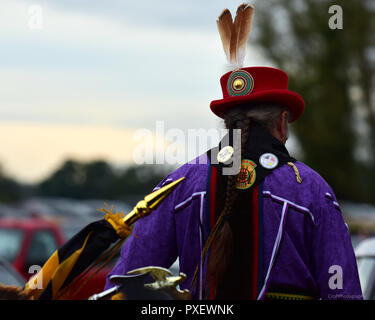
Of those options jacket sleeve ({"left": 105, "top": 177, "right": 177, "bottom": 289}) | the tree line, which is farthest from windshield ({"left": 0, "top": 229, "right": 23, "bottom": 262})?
the tree line

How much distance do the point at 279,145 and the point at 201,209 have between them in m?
0.41

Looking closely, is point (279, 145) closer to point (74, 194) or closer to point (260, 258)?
point (260, 258)

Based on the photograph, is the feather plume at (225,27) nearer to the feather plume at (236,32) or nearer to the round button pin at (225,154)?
the feather plume at (236,32)

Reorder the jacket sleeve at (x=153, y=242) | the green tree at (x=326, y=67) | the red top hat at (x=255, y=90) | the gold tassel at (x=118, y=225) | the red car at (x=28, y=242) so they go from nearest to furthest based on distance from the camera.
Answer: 1. the gold tassel at (x=118, y=225)
2. the jacket sleeve at (x=153, y=242)
3. the red top hat at (x=255, y=90)
4. the red car at (x=28, y=242)
5. the green tree at (x=326, y=67)

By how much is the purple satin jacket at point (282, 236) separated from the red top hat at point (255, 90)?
28 cm

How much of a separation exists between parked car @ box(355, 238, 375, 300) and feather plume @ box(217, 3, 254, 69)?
Answer: 2.32m

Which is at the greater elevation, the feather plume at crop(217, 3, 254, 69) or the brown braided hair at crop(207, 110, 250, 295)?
the feather plume at crop(217, 3, 254, 69)

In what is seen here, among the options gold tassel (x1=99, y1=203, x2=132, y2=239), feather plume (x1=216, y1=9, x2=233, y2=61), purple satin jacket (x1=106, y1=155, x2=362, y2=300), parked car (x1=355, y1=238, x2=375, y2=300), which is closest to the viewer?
gold tassel (x1=99, y1=203, x2=132, y2=239)

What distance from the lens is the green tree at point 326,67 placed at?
2653 centimetres

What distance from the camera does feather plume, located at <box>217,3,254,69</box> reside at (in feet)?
9.58

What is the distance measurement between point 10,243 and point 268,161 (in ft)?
20.5

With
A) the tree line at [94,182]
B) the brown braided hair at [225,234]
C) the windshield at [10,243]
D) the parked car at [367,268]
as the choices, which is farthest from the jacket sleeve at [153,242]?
the tree line at [94,182]

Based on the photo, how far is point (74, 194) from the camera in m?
56.5

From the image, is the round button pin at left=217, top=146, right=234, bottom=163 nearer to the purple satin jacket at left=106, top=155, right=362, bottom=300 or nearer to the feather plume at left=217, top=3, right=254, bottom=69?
the purple satin jacket at left=106, top=155, right=362, bottom=300
